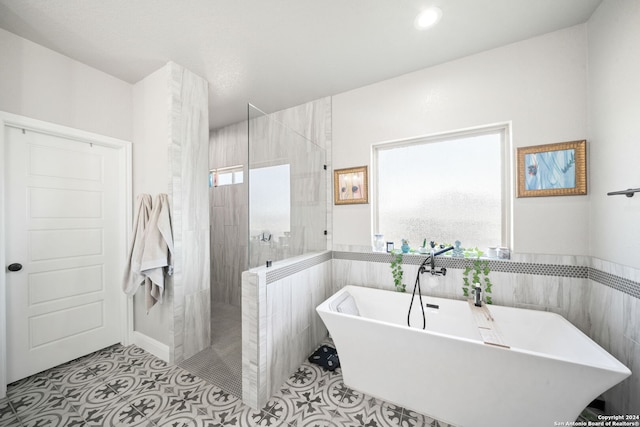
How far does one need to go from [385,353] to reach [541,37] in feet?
8.91

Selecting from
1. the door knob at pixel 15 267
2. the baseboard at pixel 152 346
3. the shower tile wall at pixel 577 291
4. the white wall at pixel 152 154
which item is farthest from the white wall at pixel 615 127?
the door knob at pixel 15 267

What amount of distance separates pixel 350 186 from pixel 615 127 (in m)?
1.93

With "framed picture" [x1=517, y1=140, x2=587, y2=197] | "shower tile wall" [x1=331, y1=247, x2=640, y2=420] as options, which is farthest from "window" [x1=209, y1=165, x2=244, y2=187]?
"framed picture" [x1=517, y1=140, x2=587, y2=197]

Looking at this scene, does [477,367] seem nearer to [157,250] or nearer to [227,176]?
[157,250]

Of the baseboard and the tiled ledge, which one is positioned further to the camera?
the baseboard

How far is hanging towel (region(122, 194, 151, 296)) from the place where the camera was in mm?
2064

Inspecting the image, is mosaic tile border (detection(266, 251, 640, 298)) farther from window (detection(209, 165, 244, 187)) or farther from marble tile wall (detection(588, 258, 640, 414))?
window (detection(209, 165, 244, 187))

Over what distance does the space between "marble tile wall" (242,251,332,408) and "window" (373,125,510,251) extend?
1065mm

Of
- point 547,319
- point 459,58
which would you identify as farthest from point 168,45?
point 547,319

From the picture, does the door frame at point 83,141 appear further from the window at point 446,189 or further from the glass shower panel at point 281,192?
the window at point 446,189

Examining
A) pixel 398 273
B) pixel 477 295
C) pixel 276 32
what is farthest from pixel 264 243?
pixel 477 295

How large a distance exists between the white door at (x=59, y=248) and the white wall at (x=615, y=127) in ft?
13.2

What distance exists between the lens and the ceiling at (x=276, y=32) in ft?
5.08

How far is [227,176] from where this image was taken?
11.7ft
